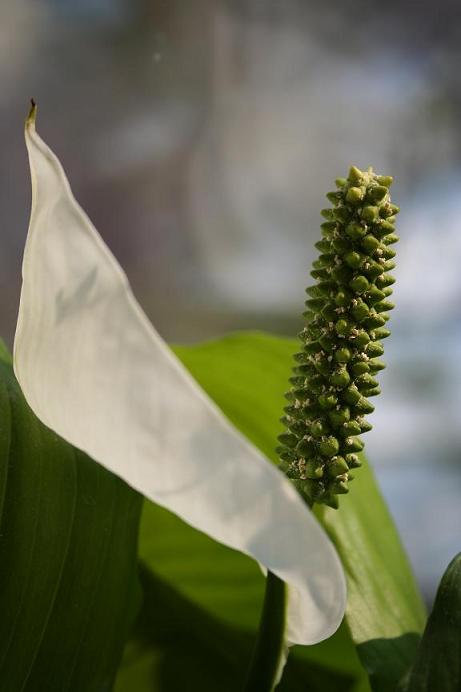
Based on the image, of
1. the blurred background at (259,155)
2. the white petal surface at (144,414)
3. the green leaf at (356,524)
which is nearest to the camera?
the white petal surface at (144,414)

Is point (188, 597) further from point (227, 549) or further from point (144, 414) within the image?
point (144, 414)

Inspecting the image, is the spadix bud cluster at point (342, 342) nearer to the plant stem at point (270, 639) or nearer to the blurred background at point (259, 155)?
the plant stem at point (270, 639)

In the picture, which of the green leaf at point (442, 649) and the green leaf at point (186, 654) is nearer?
the green leaf at point (442, 649)

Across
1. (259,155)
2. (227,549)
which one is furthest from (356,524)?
(259,155)

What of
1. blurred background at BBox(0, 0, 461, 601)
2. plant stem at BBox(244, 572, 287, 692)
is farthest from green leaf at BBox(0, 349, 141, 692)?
blurred background at BBox(0, 0, 461, 601)

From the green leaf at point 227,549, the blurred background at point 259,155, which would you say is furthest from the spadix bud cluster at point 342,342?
the blurred background at point 259,155

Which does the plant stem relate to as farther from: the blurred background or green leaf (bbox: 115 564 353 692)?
the blurred background

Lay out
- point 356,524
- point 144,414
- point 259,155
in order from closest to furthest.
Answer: point 144,414 → point 356,524 → point 259,155
